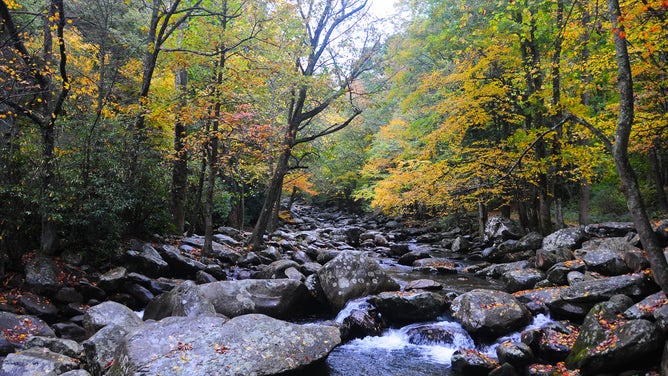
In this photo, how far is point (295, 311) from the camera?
943cm

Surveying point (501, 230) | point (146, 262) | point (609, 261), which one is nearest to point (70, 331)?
point (146, 262)

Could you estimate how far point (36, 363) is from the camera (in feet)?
16.6

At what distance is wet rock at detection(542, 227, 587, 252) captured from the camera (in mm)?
12711

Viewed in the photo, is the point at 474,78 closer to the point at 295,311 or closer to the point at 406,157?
the point at 406,157

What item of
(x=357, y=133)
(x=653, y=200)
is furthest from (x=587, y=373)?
(x=357, y=133)

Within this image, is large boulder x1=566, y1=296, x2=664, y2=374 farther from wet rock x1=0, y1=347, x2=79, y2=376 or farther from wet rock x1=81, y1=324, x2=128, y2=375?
wet rock x1=0, y1=347, x2=79, y2=376

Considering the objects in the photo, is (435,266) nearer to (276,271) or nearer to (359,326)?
(276,271)

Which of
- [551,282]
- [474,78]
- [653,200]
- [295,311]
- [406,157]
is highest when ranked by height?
[474,78]

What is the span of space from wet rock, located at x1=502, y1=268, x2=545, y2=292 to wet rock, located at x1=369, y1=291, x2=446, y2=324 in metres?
2.85

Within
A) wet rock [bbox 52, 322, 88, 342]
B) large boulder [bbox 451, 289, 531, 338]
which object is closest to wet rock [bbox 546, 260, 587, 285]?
large boulder [bbox 451, 289, 531, 338]

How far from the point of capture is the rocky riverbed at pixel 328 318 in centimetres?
548

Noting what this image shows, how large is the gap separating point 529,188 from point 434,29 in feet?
30.7

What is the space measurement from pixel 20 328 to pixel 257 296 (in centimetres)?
418

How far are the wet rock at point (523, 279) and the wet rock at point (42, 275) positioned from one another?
1076 centimetres
